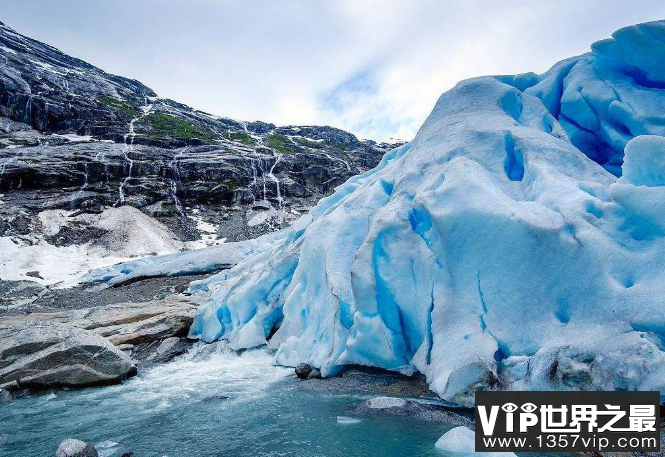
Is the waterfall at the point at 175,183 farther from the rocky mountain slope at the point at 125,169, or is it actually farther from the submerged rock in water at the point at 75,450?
the submerged rock in water at the point at 75,450

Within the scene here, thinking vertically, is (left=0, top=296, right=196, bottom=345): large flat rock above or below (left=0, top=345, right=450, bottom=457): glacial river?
above

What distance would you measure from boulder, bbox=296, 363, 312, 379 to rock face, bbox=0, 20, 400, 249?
27106mm

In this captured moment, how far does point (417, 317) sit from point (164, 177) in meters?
37.5

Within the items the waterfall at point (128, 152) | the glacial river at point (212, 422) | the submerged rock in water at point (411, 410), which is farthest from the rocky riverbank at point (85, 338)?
the waterfall at point (128, 152)

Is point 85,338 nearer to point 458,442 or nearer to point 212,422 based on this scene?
point 212,422

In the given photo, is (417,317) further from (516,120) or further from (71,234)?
(71,234)

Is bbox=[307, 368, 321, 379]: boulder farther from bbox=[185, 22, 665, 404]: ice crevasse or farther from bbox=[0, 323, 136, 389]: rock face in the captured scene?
bbox=[0, 323, 136, 389]: rock face

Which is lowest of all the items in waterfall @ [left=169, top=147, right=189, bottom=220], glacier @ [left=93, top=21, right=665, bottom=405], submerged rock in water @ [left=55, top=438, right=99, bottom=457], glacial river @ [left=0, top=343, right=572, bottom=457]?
glacial river @ [left=0, top=343, right=572, bottom=457]

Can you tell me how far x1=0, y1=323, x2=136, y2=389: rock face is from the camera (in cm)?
778

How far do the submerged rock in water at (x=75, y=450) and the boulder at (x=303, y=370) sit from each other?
3.58 m

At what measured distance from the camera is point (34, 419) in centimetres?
632

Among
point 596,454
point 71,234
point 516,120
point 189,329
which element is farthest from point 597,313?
point 71,234

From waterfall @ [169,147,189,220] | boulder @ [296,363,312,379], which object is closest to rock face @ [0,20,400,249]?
waterfall @ [169,147,189,220]

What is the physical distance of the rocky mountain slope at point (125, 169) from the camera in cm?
3228
